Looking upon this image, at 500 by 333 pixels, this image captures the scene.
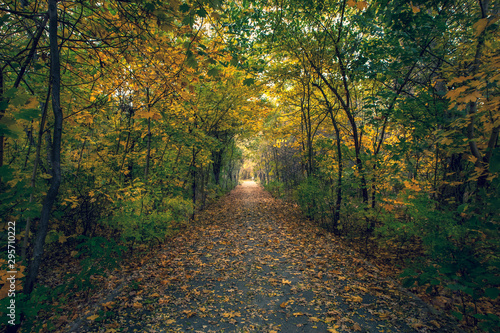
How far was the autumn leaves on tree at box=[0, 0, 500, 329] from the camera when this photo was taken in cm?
259

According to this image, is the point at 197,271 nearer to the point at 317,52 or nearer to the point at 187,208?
the point at 187,208

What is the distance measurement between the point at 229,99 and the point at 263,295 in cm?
877

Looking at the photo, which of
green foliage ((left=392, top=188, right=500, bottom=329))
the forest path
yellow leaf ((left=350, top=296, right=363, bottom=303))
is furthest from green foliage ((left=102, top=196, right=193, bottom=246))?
green foliage ((left=392, top=188, right=500, bottom=329))

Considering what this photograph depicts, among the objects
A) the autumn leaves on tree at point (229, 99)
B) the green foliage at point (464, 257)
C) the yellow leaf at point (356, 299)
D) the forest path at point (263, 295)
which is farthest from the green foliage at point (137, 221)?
the green foliage at point (464, 257)

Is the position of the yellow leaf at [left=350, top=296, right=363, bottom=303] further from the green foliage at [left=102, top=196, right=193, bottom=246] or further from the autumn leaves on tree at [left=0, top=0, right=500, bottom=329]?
the green foliage at [left=102, top=196, right=193, bottom=246]

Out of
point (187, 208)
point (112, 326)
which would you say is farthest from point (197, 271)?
point (187, 208)

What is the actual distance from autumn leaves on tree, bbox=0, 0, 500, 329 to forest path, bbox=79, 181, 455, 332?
32.2 inches

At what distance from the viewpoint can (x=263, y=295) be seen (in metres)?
4.10

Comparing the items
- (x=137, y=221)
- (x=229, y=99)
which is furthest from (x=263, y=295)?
(x=229, y=99)

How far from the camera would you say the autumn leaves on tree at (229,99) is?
2590 millimetres

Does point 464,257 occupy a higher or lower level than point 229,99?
lower

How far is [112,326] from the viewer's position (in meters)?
3.20

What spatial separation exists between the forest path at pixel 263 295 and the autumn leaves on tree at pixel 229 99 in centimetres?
82

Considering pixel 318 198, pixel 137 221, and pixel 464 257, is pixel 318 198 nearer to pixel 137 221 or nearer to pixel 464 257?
pixel 464 257
